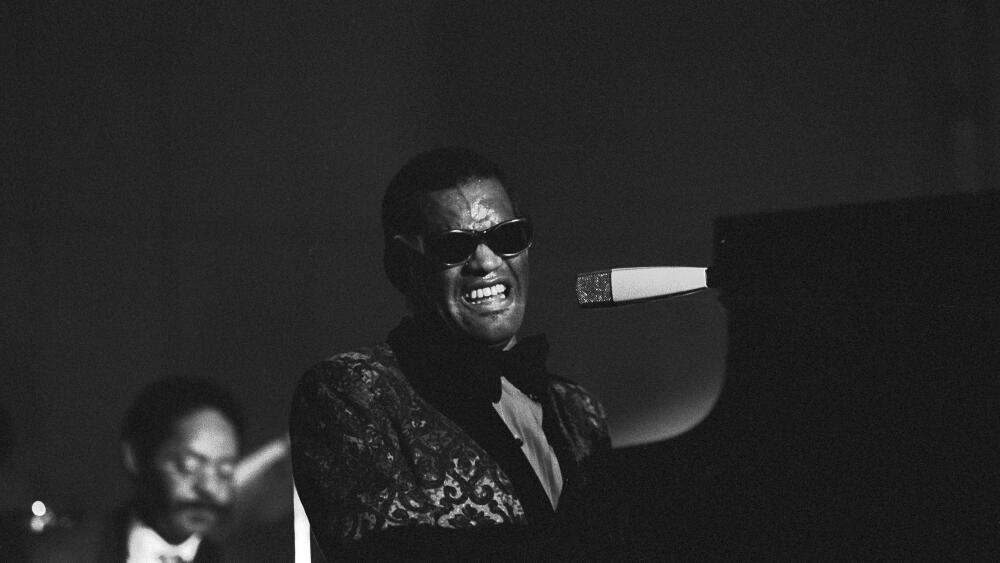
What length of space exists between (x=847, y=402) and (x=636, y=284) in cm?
32

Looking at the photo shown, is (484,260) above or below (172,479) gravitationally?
above

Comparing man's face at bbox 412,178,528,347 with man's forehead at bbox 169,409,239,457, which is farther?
man's forehead at bbox 169,409,239,457

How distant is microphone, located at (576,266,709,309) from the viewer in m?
1.28

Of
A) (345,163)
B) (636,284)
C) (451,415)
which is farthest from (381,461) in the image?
(345,163)

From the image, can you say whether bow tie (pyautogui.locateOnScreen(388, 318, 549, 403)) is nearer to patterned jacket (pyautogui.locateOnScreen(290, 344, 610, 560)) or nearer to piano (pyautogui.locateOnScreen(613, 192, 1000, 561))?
patterned jacket (pyautogui.locateOnScreen(290, 344, 610, 560))

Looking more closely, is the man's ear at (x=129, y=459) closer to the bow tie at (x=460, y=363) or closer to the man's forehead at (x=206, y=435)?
the man's forehead at (x=206, y=435)

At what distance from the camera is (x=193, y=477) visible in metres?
2.07

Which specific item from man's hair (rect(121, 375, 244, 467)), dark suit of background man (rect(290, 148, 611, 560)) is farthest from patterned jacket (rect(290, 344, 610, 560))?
man's hair (rect(121, 375, 244, 467))

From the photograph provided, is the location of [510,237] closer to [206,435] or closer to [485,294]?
[485,294]

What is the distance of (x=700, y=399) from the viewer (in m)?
2.86

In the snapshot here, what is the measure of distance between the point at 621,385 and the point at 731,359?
4.96ft

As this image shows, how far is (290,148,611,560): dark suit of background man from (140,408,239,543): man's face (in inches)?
21.5

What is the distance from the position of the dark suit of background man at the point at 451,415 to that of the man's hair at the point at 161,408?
1.77 feet

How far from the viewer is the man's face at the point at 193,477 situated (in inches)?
79.6
